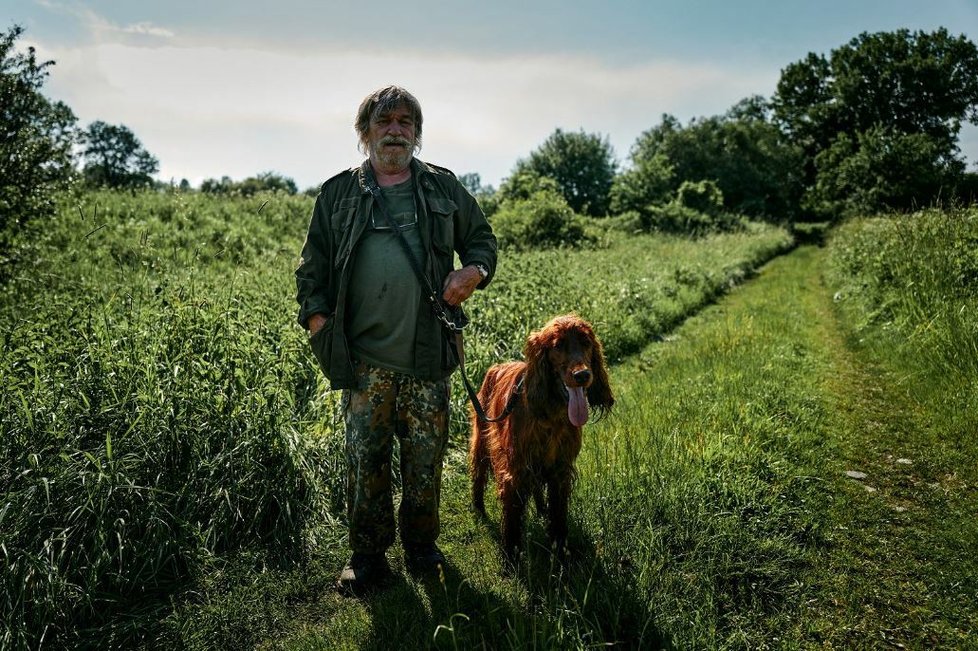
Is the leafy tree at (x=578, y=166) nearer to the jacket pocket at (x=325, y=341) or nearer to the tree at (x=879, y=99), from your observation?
the tree at (x=879, y=99)

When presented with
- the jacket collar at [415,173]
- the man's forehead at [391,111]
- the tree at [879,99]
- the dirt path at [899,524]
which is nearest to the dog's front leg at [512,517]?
the dirt path at [899,524]

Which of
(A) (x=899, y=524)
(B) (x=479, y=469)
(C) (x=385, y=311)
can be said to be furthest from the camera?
(B) (x=479, y=469)

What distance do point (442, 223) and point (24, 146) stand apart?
4915mm

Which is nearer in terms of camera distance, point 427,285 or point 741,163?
point 427,285

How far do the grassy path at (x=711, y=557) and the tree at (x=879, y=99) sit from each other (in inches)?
1210

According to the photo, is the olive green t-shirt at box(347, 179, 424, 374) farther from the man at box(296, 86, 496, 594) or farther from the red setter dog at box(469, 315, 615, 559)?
the red setter dog at box(469, 315, 615, 559)

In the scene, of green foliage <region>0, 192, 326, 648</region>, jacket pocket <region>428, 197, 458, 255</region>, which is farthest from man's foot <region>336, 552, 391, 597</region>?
jacket pocket <region>428, 197, 458, 255</region>

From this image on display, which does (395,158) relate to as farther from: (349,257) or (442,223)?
(349,257)

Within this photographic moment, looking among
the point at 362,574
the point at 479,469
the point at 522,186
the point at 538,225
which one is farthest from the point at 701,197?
the point at 362,574

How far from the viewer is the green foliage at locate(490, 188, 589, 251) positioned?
20.5 m

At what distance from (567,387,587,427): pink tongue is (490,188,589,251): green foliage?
17.3 meters

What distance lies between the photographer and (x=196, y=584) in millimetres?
3004

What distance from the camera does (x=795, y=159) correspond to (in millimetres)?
38250

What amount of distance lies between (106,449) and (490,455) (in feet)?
6.87
